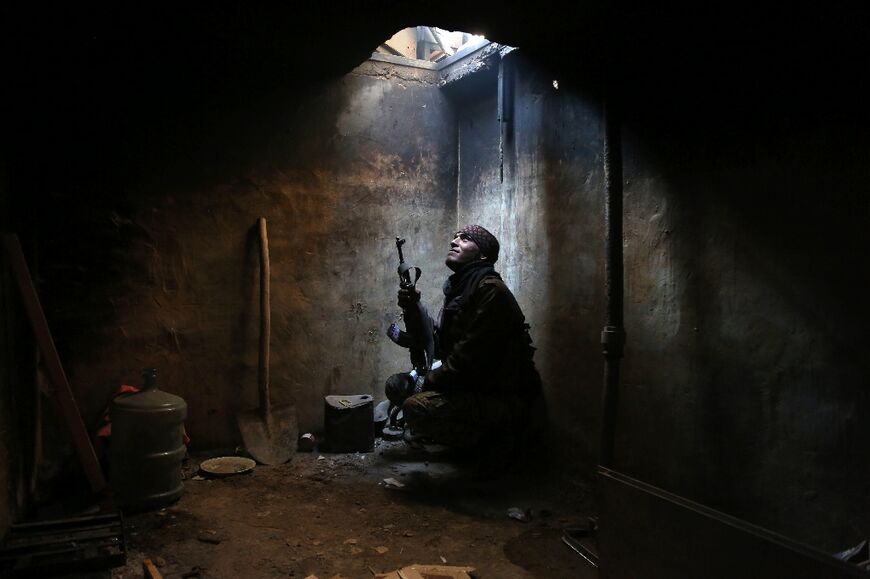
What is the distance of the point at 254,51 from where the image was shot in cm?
443

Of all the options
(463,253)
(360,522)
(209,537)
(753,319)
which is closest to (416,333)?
(463,253)

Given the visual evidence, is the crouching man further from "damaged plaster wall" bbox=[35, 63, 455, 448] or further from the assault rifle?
"damaged plaster wall" bbox=[35, 63, 455, 448]

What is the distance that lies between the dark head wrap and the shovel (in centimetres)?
170

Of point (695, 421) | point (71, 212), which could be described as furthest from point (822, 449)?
point (71, 212)

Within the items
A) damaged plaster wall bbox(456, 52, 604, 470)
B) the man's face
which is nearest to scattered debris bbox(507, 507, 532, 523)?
damaged plaster wall bbox(456, 52, 604, 470)

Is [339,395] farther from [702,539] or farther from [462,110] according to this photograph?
[702,539]

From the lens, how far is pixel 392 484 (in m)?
3.88

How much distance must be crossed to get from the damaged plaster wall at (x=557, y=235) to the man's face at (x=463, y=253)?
1.32ft

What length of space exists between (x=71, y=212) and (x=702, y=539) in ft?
14.5

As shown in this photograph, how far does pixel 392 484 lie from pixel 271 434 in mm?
1158

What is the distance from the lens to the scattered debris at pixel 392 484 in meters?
3.85

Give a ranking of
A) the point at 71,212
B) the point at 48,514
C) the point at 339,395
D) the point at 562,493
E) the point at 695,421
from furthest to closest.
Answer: the point at 339,395 < the point at 71,212 < the point at 562,493 < the point at 48,514 < the point at 695,421

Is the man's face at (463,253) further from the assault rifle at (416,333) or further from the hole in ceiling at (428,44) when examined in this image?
the hole in ceiling at (428,44)

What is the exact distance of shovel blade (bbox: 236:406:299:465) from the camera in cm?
432
